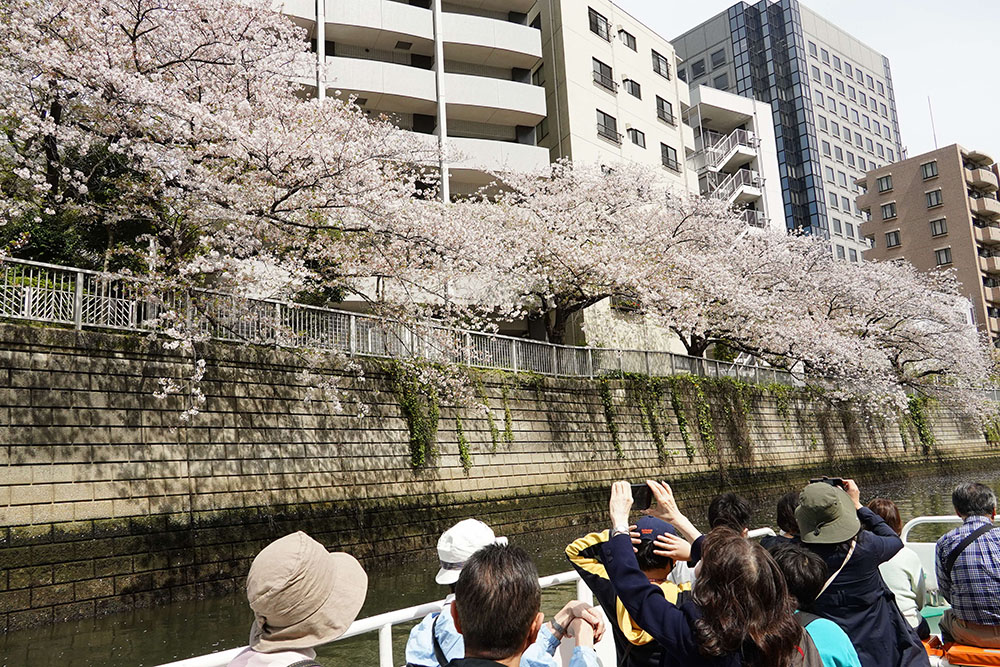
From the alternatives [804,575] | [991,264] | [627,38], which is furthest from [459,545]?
[991,264]

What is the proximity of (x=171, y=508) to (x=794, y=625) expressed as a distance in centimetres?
996

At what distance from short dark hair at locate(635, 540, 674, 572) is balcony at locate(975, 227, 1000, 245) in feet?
175

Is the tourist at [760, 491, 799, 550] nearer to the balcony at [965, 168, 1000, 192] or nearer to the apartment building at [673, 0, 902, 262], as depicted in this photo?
the balcony at [965, 168, 1000, 192]

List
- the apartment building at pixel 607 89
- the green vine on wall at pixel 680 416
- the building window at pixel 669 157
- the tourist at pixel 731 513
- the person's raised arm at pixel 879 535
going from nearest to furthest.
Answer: the person's raised arm at pixel 879 535 < the tourist at pixel 731 513 < the green vine on wall at pixel 680 416 < the apartment building at pixel 607 89 < the building window at pixel 669 157

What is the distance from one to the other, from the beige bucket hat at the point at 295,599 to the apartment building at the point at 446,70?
21.3 metres

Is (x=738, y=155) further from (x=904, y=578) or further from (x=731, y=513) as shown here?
(x=731, y=513)

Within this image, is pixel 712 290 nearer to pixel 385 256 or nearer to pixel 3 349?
pixel 385 256

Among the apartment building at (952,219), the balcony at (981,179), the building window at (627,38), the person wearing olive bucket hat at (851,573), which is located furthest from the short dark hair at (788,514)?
the balcony at (981,179)

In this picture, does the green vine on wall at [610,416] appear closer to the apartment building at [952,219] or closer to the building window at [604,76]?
the building window at [604,76]

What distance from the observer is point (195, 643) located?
799cm

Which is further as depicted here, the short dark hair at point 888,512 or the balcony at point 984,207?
the balcony at point 984,207

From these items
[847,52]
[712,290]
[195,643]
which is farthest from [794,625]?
[847,52]

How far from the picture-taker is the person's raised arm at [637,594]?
2.01m

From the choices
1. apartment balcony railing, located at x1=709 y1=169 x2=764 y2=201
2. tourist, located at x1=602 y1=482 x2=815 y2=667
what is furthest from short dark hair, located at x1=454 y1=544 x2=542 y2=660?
apartment balcony railing, located at x1=709 y1=169 x2=764 y2=201
